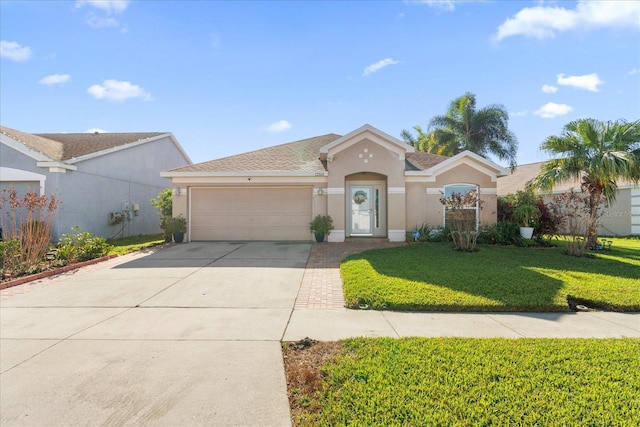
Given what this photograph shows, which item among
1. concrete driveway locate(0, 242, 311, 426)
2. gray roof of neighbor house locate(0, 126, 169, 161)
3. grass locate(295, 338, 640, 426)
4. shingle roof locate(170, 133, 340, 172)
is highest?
gray roof of neighbor house locate(0, 126, 169, 161)

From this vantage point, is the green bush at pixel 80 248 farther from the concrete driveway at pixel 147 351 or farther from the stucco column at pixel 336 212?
the stucco column at pixel 336 212

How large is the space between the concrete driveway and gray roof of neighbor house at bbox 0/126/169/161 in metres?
9.75

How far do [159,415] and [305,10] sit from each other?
36.7 ft

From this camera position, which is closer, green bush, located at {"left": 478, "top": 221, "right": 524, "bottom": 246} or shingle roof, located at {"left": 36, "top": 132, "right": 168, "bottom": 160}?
green bush, located at {"left": 478, "top": 221, "right": 524, "bottom": 246}

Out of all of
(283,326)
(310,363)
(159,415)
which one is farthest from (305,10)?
A: (159,415)

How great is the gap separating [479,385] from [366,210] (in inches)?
463

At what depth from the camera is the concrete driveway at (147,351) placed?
111 inches

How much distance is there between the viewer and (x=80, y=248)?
388 inches

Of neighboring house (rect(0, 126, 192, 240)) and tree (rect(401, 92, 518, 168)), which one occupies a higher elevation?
tree (rect(401, 92, 518, 168))

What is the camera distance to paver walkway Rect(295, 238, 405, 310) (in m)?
5.96

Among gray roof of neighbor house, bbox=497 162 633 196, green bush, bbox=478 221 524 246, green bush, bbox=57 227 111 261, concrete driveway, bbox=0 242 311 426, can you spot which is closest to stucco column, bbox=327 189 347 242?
green bush, bbox=478 221 524 246

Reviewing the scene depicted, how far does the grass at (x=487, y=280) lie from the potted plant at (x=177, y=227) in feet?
26.5

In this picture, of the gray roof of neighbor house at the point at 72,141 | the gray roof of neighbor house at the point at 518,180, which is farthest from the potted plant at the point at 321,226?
the gray roof of neighbor house at the point at 518,180

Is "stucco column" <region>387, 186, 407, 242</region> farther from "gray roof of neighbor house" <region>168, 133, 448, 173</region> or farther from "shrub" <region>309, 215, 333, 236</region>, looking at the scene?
"shrub" <region>309, 215, 333, 236</region>
